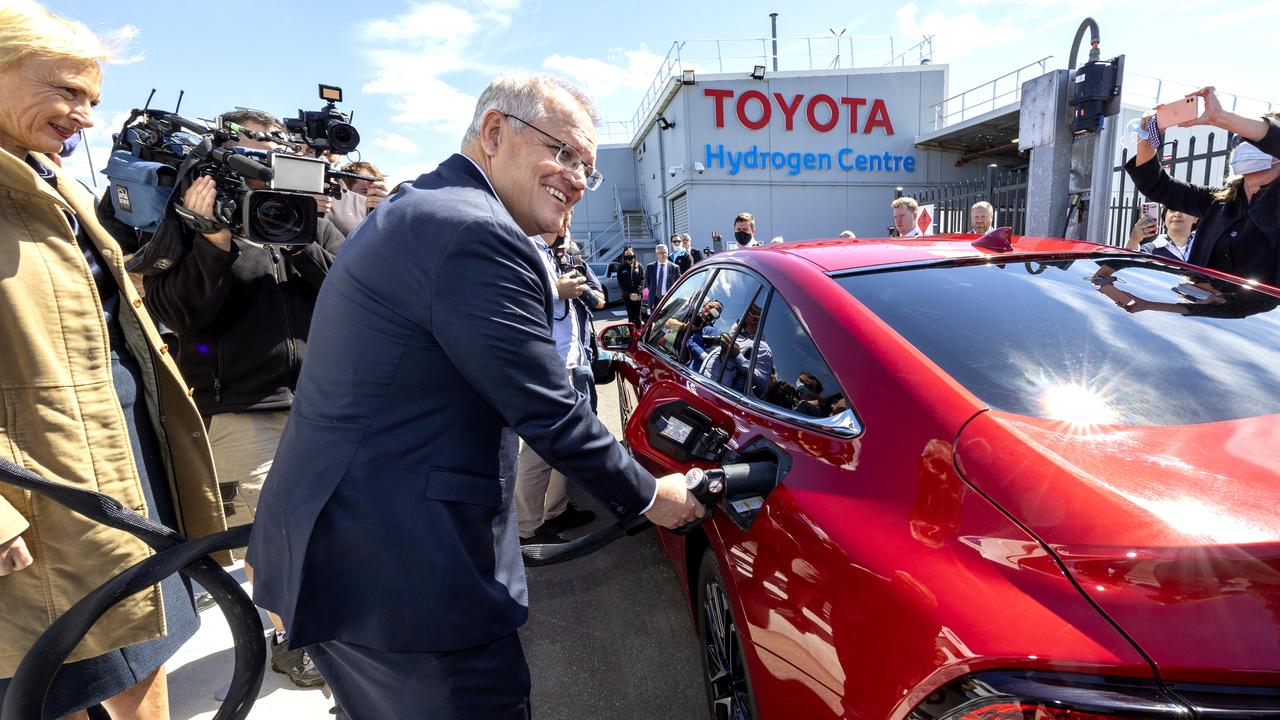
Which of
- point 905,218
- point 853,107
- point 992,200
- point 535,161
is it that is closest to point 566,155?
point 535,161

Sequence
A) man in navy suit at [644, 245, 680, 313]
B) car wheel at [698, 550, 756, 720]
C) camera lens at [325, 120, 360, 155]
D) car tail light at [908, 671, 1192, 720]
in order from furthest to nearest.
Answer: man in navy suit at [644, 245, 680, 313] < camera lens at [325, 120, 360, 155] < car wheel at [698, 550, 756, 720] < car tail light at [908, 671, 1192, 720]

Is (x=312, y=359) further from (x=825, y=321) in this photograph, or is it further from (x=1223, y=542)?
(x=1223, y=542)

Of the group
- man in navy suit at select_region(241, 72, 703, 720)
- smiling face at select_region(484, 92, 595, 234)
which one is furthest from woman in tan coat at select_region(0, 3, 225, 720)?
smiling face at select_region(484, 92, 595, 234)

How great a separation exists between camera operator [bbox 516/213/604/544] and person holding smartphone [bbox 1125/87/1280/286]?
3184mm

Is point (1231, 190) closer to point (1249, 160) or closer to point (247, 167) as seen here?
point (1249, 160)

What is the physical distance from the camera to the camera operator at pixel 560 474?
3.25m

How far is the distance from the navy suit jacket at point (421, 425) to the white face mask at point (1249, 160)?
151 inches

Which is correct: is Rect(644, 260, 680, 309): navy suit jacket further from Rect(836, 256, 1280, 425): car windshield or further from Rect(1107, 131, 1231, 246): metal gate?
Rect(836, 256, 1280, 425): car windshield

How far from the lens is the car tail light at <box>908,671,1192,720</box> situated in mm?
827

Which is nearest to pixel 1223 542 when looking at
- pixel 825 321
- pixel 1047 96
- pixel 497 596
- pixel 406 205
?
pixel 825 321

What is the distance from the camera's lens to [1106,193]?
6508 mm

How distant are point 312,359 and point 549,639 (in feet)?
6.31

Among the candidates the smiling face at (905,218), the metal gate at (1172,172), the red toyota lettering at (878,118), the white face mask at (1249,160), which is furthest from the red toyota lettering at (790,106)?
the white face mask at (1249,160)

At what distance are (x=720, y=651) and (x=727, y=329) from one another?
3.50 feet
